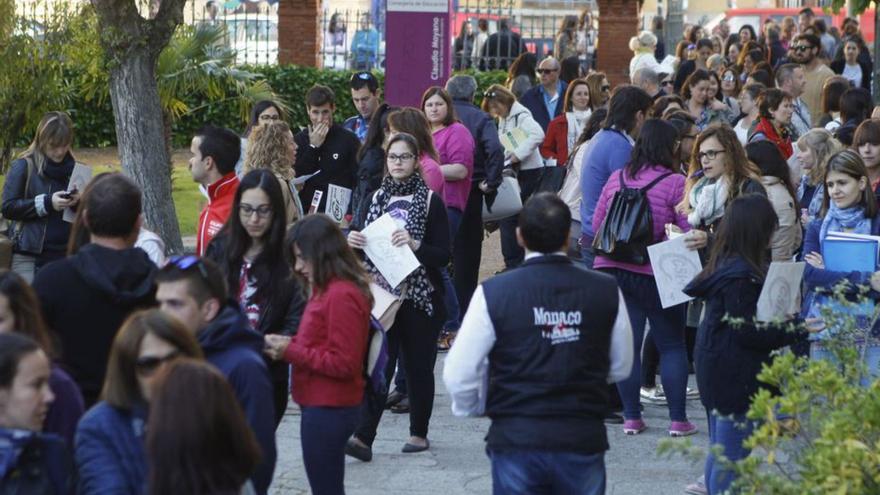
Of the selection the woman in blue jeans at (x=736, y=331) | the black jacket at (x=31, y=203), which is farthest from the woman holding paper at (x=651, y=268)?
the black jacket at (x=31, y=203)

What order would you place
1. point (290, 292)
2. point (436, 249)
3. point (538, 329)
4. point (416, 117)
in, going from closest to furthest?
point (538, 329), point (290, 292), point (436, 249), point (416, 117)

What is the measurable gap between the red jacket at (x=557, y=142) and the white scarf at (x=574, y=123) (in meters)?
0.03

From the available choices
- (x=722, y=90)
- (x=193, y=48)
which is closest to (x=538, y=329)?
(x=722, y=90)

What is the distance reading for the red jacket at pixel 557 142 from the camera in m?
12.1

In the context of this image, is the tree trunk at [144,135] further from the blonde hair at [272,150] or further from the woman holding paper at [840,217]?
the woman holding paper at [840,217]

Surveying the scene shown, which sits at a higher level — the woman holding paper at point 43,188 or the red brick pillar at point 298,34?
the red brick pillar at point 298,34

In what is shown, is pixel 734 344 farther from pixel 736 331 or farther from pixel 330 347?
pixel 330 347

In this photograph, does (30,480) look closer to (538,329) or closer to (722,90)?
(538,329)

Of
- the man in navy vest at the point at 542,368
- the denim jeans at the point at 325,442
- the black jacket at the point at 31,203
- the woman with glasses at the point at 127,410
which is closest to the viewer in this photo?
the woman with glasses at the point at 127,410

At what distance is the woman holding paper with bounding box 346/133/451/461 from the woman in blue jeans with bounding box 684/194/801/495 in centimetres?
173

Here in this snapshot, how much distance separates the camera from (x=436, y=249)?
25.3ft

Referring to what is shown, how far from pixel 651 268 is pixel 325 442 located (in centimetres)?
292

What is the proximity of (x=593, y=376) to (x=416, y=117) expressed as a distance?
3.52m

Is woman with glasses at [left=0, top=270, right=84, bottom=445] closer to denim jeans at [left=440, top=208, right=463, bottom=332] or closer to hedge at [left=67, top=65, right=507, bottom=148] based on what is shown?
denim jeans at [left=440, top=208, right=463, bottom=332]
